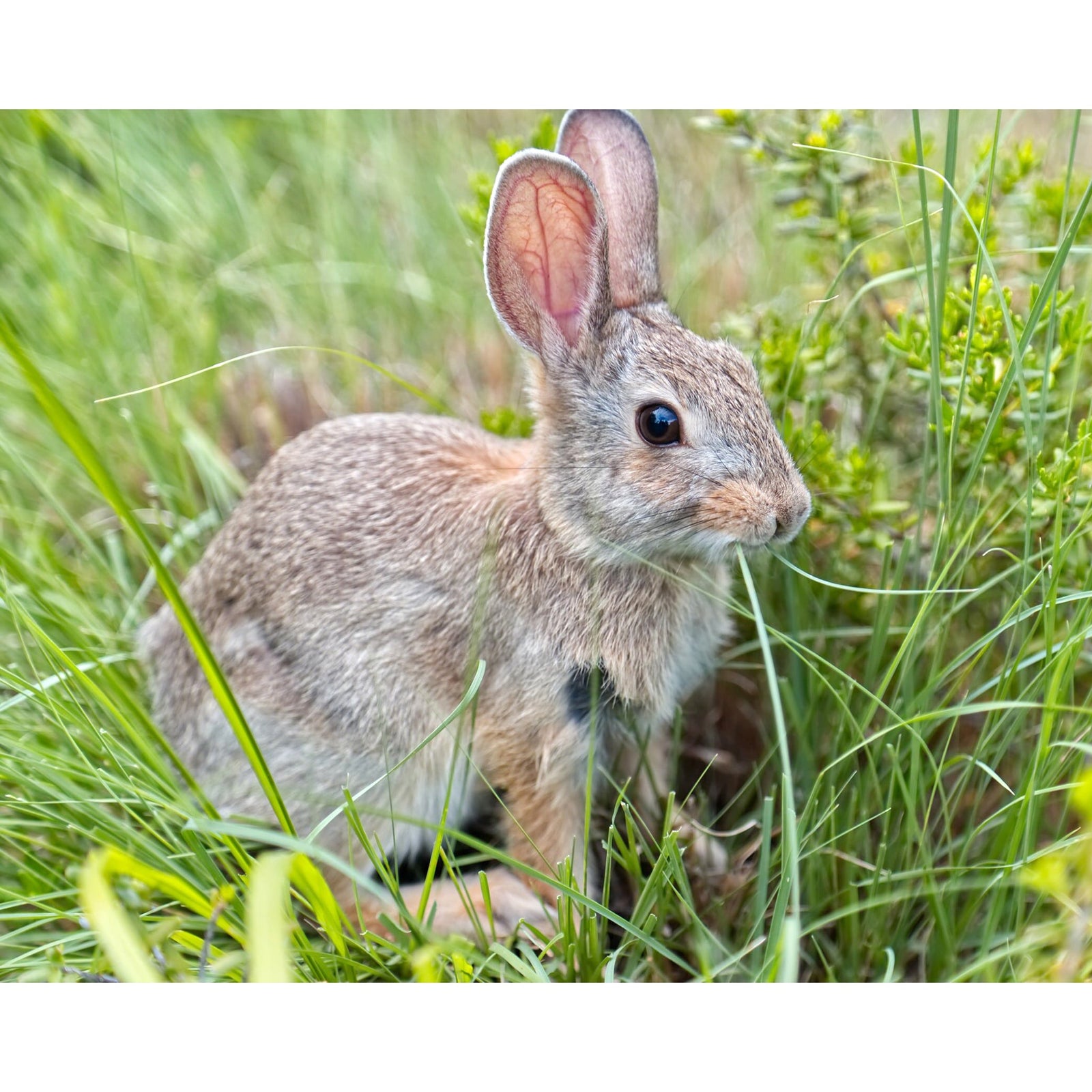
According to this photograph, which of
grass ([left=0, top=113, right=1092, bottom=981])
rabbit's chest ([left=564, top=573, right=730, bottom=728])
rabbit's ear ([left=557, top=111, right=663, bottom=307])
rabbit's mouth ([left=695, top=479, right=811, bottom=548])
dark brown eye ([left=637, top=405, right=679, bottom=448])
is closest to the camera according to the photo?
grass ([left=0, top=113, right=1092, bottom=981])

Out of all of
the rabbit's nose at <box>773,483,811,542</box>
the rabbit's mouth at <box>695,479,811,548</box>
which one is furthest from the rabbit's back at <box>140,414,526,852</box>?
the rabbit's nose at <box>773,483,811,542</box>

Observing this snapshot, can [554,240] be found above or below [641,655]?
above

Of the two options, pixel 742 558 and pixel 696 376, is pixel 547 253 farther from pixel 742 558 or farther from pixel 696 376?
pixel 742 558

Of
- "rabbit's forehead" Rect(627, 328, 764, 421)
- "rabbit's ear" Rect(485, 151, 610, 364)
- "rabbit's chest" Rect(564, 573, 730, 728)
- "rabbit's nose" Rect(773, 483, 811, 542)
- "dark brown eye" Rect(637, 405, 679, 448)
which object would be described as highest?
"rabbit's ear" Rect(485, 151, 610, 364)

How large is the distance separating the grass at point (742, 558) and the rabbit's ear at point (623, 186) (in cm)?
41

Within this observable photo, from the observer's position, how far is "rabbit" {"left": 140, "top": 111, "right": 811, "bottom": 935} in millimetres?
2693

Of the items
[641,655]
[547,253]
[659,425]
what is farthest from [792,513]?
[547,253]

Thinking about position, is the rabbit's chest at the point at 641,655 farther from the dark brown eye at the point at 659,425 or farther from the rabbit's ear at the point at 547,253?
the rabbit's ear at the point at 547,253

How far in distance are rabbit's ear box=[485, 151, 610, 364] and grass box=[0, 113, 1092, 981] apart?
422 mm

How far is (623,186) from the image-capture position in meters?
2.98

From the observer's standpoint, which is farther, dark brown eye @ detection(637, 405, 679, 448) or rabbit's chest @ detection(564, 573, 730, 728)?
rabbit's chest @ detection(564, 573, 730, 728)

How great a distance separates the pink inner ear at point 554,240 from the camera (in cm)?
261

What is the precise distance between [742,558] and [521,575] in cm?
65

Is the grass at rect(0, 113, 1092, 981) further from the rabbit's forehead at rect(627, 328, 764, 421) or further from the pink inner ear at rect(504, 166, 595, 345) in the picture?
the pink inner ear at rect(504, 166, 595, 345)
